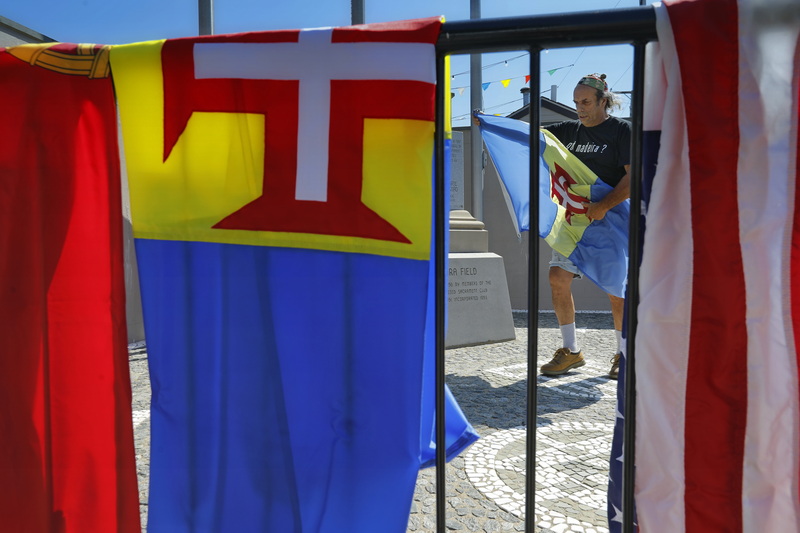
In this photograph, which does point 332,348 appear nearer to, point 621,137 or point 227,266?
point 227,266

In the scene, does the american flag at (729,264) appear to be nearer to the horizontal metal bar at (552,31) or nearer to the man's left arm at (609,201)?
the horizontal metal bar at (552,31)

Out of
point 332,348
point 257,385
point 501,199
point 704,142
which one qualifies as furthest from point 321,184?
point 501,199

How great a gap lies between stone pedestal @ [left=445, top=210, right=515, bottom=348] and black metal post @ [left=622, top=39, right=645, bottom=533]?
159 inches

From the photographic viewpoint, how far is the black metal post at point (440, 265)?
1060 millimetres

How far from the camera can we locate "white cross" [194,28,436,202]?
1.01 meters

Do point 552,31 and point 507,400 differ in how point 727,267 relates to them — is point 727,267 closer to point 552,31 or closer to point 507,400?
point 552,31

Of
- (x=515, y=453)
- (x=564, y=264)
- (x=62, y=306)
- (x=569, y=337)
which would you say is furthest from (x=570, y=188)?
(x=62, y=306)

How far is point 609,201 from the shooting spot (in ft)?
12.0

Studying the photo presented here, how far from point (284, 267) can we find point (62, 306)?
446 millimetres

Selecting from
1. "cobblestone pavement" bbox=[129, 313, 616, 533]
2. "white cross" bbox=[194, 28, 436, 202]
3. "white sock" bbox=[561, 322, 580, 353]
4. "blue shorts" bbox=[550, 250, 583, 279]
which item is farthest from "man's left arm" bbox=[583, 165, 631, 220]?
"white cross" bbox=[194, 28, 436, 202]

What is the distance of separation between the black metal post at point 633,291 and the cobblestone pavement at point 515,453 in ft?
2.88

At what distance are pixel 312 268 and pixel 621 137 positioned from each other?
3.10 meters

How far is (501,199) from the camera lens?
1080cm

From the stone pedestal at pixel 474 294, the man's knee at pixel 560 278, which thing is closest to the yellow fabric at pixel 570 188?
the man's knee at pixel 560 278
